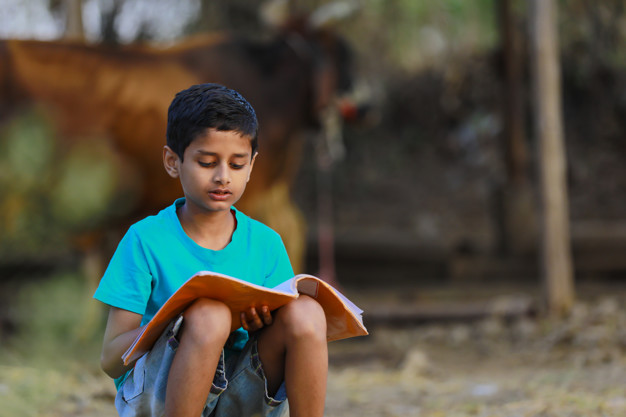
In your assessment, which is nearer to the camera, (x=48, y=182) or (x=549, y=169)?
(x=48, y=182)

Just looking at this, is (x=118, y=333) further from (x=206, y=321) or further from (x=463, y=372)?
(x=463, y=372)

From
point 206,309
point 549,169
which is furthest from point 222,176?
point 549,169

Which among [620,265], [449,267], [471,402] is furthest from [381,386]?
[620,265]

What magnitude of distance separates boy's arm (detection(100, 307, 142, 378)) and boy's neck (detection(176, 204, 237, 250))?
195 mm

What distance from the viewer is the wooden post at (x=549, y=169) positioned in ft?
14.7

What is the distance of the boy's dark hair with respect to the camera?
1.41 metres

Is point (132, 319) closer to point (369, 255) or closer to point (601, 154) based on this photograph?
point (369, 255)

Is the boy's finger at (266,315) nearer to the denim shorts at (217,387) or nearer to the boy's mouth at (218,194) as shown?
the denim shorts at (217,387)

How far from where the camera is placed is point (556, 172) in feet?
14.7

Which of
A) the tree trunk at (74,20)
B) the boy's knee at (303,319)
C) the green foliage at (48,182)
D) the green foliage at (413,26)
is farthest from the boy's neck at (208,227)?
the green foliage at (413,26)

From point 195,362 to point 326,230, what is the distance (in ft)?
15.1

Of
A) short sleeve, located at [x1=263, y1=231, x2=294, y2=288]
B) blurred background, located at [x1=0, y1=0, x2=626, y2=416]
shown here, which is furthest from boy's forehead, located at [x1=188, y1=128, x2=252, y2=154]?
blurred background, located at [x1=0, y1=0, x2=626, y2=416]

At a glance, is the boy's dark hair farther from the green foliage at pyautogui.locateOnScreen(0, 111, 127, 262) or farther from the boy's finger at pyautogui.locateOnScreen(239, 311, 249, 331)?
the green foliage at pyautogui.locateOnScreen(0, 111, 127, 262)

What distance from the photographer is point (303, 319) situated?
54.9 inches
